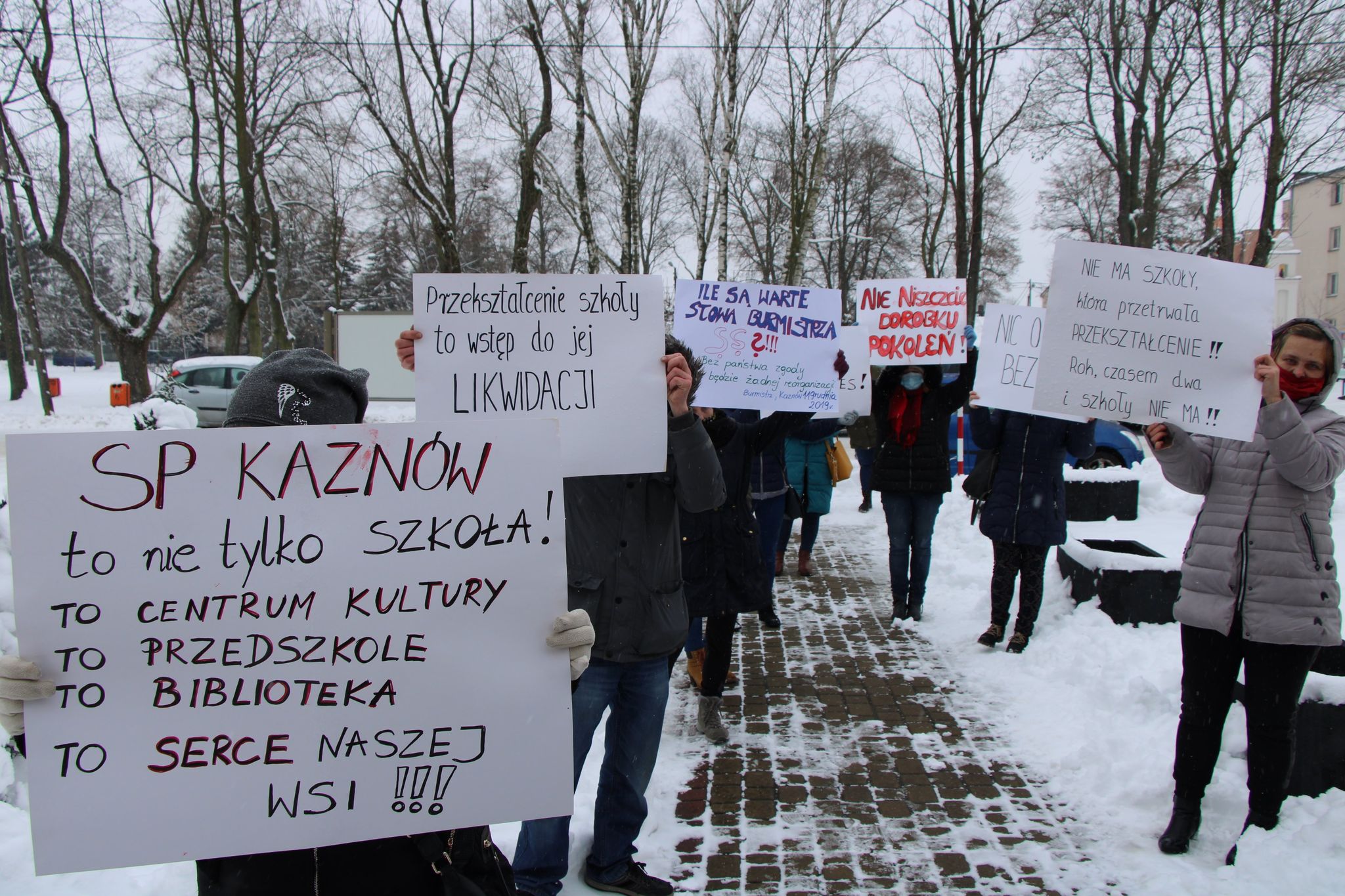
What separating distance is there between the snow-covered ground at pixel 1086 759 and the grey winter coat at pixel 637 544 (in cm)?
99

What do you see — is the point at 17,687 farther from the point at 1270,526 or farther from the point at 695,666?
the point at 695,666

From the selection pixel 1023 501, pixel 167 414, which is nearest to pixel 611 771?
pixel 1023 501

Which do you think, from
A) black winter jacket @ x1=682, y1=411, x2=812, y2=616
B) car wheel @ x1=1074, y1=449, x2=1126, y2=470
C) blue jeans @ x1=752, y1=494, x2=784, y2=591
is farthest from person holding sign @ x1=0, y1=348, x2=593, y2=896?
car wheel @ x1=1074, y1=449, x2=1126, y2=470

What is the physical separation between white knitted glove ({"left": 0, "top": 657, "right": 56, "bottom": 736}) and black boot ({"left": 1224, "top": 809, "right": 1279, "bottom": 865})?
3592 millimetres

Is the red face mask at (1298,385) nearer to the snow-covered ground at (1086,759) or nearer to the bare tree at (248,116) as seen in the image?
the snow-covered ground at (1086,759)

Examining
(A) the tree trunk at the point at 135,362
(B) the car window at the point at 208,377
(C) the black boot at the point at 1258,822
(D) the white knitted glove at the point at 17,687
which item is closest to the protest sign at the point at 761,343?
(C) the black boot at the point at 1258,822

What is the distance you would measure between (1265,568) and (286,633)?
3.13 m

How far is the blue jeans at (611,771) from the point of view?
2.96m

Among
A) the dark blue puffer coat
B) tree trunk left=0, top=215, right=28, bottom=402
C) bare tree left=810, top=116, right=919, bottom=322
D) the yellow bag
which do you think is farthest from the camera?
bare tree left=810, top=116, right=919, bottom=322

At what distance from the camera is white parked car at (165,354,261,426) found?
76.5 ft

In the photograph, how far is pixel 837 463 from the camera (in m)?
8.02

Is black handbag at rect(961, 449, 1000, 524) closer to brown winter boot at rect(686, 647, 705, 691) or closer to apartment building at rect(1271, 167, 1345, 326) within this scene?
brown winter boot at rect(686, 647, 705, 691)

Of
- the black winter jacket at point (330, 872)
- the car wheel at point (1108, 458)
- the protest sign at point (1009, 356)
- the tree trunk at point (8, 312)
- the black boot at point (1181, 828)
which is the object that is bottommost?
the black boot at point (1181, 828)

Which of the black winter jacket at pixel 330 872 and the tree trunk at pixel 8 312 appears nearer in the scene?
the black winter jacket at pixel 330 872
